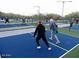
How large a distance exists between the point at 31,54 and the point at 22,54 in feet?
1.43

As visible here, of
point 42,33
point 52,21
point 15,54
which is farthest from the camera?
point 52,21

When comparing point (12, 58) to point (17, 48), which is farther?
point (17, 48)

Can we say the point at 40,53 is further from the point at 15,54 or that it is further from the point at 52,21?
the point at 52,21

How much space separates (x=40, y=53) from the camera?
12.1m

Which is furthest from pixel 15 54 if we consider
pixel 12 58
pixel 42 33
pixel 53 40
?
pixel 53 40

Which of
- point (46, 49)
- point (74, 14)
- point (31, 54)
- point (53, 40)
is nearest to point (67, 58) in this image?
point (31, 54)

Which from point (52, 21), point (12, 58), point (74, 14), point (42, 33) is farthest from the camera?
point (74, 14)

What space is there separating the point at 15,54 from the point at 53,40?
18.7 feet

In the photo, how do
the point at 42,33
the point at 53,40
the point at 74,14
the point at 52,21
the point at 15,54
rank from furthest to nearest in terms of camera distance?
the point at 74,14 → the point at 53,40 → the point at 52,21 → the point at 42,33 → the point at 15,54

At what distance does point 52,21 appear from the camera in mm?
14695

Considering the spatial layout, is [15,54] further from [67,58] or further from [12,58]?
[67,58]

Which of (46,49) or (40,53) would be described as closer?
(40,53)

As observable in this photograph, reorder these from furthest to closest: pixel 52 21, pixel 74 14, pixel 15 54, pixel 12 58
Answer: pixel 74 14 < pixel 52 21 < pixel 15 54 < pixel 12 58

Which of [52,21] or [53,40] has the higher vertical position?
[52,21]
